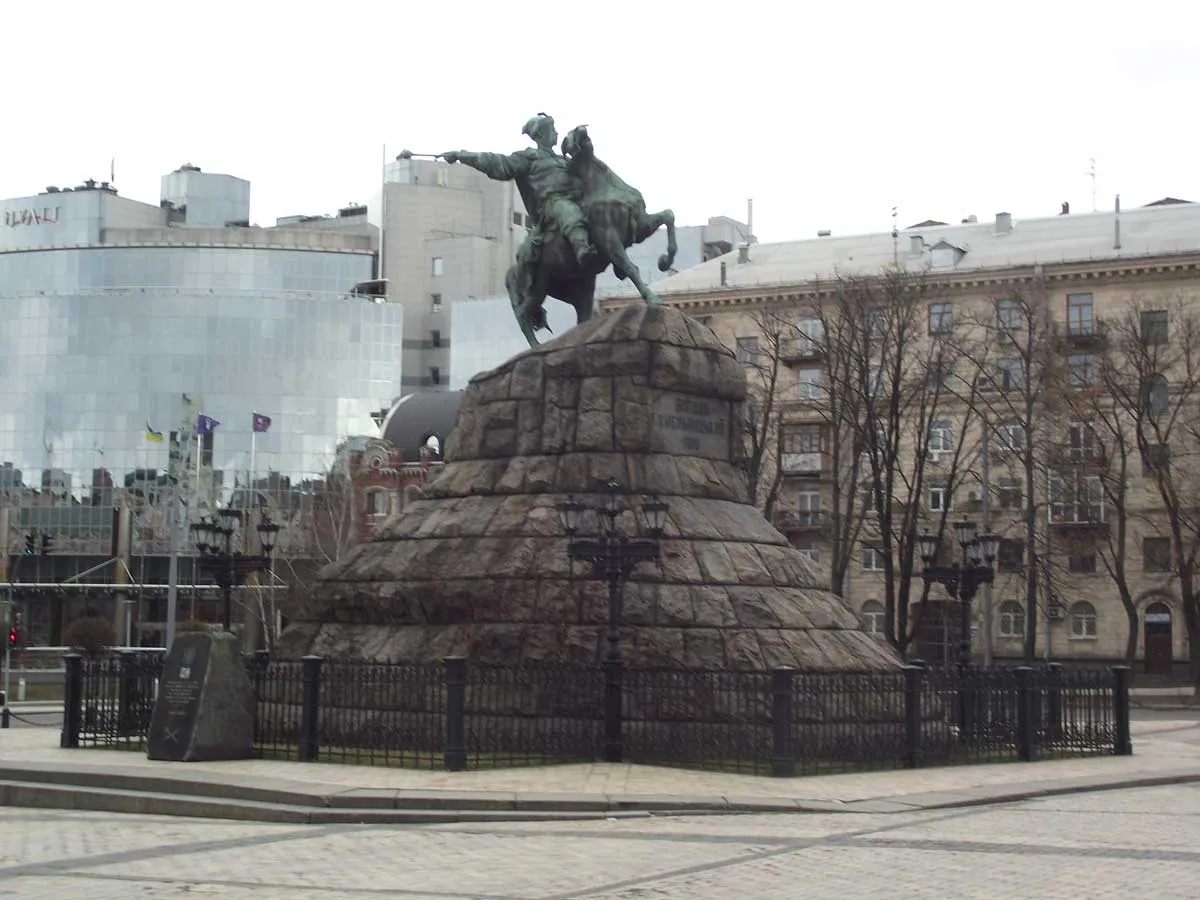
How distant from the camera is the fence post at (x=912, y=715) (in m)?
19.5

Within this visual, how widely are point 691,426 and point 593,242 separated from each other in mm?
3157

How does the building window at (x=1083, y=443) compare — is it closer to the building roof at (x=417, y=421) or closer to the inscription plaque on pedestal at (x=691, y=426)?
the inscription plaque on pedestal at (x=691, y=426)

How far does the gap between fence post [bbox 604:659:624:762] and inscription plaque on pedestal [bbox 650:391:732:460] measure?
4672mm

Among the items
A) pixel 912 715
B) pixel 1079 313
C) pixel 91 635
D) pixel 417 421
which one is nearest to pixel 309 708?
pixel 912 715

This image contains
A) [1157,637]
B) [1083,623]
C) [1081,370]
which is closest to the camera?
[1081,370]

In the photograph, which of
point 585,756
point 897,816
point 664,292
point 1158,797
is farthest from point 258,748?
point 664,292

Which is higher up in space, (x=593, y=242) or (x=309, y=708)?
(x=593, y=242)

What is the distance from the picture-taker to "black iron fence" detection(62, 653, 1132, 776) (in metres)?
18.8

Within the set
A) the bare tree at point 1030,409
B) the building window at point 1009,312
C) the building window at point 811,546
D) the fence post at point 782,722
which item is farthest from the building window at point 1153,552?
the fence post at point 782,722

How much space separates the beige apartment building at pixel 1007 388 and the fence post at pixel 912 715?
32410 mm

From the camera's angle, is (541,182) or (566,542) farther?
(541,182)

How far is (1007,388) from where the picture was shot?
52.9 meters

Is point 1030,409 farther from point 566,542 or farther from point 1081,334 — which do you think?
point 566,542

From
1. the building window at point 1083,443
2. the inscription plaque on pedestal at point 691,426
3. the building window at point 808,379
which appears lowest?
the inscription plaque on pedestal at point 691,426
